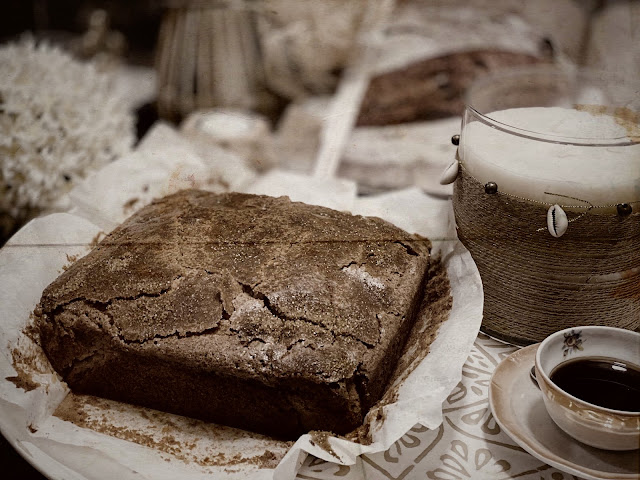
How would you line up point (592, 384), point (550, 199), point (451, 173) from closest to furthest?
point (592, 384) < point (550, 199) < point (451, 173)

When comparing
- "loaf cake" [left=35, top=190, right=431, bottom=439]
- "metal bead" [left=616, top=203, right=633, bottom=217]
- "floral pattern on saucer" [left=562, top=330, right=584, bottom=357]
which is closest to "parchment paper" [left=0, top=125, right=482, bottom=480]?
"loaf cake" [left=35, top=190, right=431, bottom=439]

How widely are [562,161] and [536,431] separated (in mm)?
418

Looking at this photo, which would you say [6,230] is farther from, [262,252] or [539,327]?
[539,327]

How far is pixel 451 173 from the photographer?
112cm

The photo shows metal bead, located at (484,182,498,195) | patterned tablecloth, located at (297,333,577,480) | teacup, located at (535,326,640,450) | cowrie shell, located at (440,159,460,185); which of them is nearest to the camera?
teacup, located at (535,326,640,450)

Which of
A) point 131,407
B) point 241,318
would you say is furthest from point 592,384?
point 131,407

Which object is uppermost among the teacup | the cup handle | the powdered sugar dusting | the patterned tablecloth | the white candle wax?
the white candle wax

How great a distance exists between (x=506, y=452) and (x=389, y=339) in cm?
24

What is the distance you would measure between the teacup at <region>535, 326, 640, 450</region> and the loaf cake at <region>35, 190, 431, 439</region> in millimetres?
246

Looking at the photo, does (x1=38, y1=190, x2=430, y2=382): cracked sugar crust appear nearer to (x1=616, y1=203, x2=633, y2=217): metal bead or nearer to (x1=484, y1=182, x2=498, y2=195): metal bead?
(x1=484, y1=182, x2=498, y2=195): metal bead

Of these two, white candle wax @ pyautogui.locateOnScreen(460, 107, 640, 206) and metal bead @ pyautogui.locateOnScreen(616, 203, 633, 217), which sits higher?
white candle wax @ pyautogui.locateOnScreen(460, 107, 640, 206)

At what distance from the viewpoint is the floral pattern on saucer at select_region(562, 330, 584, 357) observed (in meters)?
0.90

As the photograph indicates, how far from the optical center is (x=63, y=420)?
1.00 metres

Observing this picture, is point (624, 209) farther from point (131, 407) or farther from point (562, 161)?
point (131, 407)
